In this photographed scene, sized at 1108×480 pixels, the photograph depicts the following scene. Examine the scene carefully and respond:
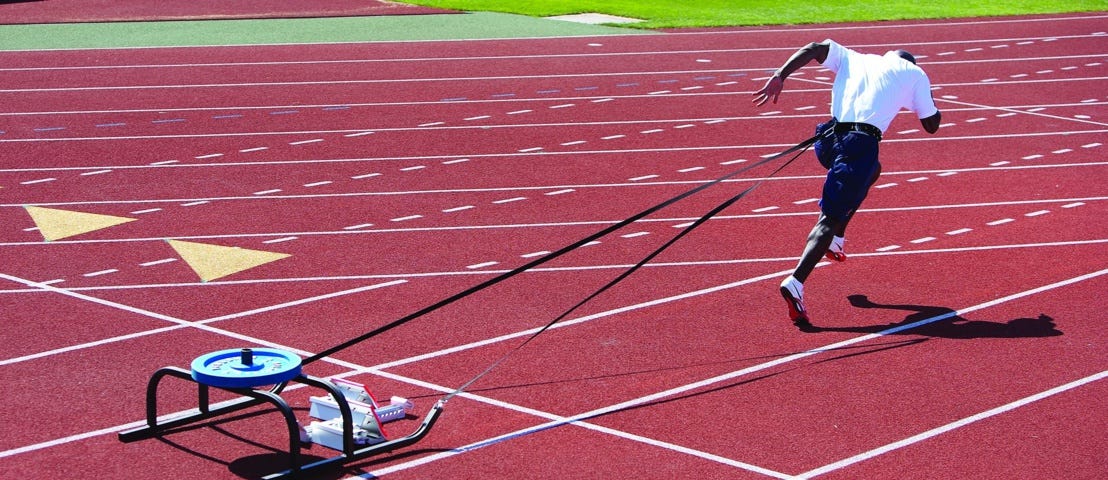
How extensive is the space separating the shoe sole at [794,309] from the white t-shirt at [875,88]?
1.18 metres

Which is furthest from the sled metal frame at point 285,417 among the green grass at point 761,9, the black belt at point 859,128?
the green grass at point 761,9

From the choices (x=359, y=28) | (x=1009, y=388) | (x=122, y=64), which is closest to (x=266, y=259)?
A: (x=1009, y=388)

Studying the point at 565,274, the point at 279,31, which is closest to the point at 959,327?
the point at 565,274

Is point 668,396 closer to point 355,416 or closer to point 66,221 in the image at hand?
point 355,416

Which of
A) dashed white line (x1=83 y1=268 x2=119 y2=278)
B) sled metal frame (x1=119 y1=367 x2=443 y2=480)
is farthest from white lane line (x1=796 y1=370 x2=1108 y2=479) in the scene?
dashed white line (x1=83 y1=268 x2=119 y2=278)

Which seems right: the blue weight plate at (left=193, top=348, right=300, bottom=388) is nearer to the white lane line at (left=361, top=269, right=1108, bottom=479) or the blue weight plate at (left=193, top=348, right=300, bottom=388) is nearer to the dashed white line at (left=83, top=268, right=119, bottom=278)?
the white lane line at (left=361, top=269, right=1108, bottom=479)

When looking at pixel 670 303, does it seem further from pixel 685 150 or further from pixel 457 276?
pixel 685 150

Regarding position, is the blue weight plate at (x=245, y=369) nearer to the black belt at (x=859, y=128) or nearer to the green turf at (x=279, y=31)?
the black belt at (x=859, y=128)

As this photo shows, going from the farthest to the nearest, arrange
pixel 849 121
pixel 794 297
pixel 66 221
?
pixel 66 221 → pixel 849 121 → pixel 794 297

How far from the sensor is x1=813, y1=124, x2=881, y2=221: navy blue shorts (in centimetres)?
802

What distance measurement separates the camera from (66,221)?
10523mm

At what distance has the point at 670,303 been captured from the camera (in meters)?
8.44

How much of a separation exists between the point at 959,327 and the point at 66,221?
22.8 feet

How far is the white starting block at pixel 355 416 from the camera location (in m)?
6.21
